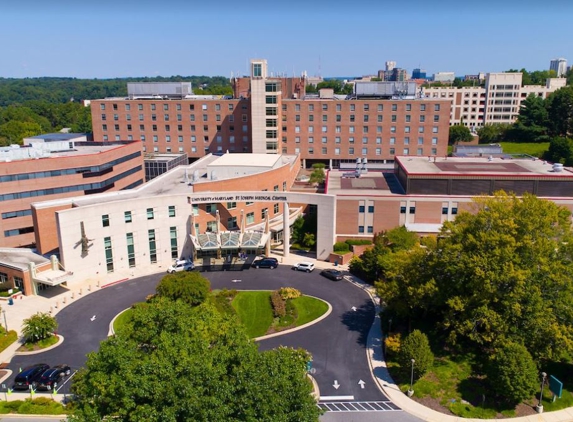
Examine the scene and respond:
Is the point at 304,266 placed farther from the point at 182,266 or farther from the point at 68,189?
the point at 68,189

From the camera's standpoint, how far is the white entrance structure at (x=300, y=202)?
2623 inches

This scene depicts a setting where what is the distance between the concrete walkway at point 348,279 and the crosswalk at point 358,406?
2.81 ft

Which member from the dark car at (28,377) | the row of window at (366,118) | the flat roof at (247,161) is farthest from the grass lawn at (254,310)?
the row of window at (366,118)

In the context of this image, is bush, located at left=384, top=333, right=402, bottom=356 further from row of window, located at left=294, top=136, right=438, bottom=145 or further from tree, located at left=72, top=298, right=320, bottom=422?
row of window, located at left=294, top=136, right=438, bottom=145

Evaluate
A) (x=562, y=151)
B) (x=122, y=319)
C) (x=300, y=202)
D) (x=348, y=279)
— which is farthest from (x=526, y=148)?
(x=122, y=319)

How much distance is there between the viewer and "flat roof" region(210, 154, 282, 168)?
265 feet

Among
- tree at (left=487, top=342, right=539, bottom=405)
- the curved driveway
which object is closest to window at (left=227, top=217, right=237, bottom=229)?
the curved driveway

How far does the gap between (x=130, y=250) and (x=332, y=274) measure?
26776mm

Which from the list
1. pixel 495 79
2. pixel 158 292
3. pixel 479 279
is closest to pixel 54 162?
pixel 158 292

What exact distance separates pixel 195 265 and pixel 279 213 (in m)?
17.3

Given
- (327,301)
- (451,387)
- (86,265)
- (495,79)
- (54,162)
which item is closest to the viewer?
(451,387)

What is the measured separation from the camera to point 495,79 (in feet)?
578

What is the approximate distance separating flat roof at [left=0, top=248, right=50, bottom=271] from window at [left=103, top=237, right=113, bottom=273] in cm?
682

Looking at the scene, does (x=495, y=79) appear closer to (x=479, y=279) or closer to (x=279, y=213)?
(x=279, y=213)
